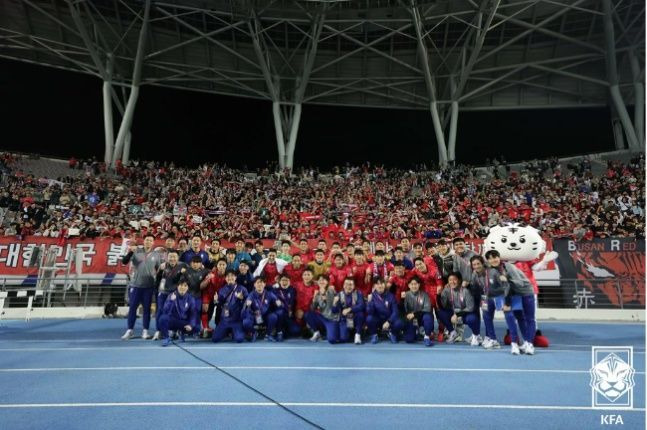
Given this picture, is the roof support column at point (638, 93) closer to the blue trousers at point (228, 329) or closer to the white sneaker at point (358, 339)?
the white sneaker at point (358, 339)

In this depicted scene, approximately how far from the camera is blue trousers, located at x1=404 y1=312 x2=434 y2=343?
738cm

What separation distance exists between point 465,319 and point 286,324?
3185 mm

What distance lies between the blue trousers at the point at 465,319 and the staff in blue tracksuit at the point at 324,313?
1852 mm

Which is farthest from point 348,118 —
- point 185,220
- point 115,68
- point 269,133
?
point 185,220

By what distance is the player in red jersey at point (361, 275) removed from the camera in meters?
8.02

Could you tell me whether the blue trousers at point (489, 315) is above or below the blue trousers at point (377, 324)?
above

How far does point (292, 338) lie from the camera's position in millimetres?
7930

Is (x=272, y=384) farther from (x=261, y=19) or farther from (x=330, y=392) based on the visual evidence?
(x=261, y=19)

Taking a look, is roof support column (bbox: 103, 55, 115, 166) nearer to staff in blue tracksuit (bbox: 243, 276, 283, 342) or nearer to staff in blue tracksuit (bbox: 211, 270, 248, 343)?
staff in blue tracksuit (bbox: 211, 270, 248, 343)

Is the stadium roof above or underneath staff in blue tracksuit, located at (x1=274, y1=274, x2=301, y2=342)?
above

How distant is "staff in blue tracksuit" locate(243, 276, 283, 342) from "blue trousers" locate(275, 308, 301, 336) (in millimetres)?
83

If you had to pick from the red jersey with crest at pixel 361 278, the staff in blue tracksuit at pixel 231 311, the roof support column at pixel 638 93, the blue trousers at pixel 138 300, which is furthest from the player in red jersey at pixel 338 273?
the roof support column at pixel 638 93

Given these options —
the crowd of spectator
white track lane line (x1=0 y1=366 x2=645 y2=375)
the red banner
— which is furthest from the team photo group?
the crowd of spectator

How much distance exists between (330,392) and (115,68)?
2822 cm
